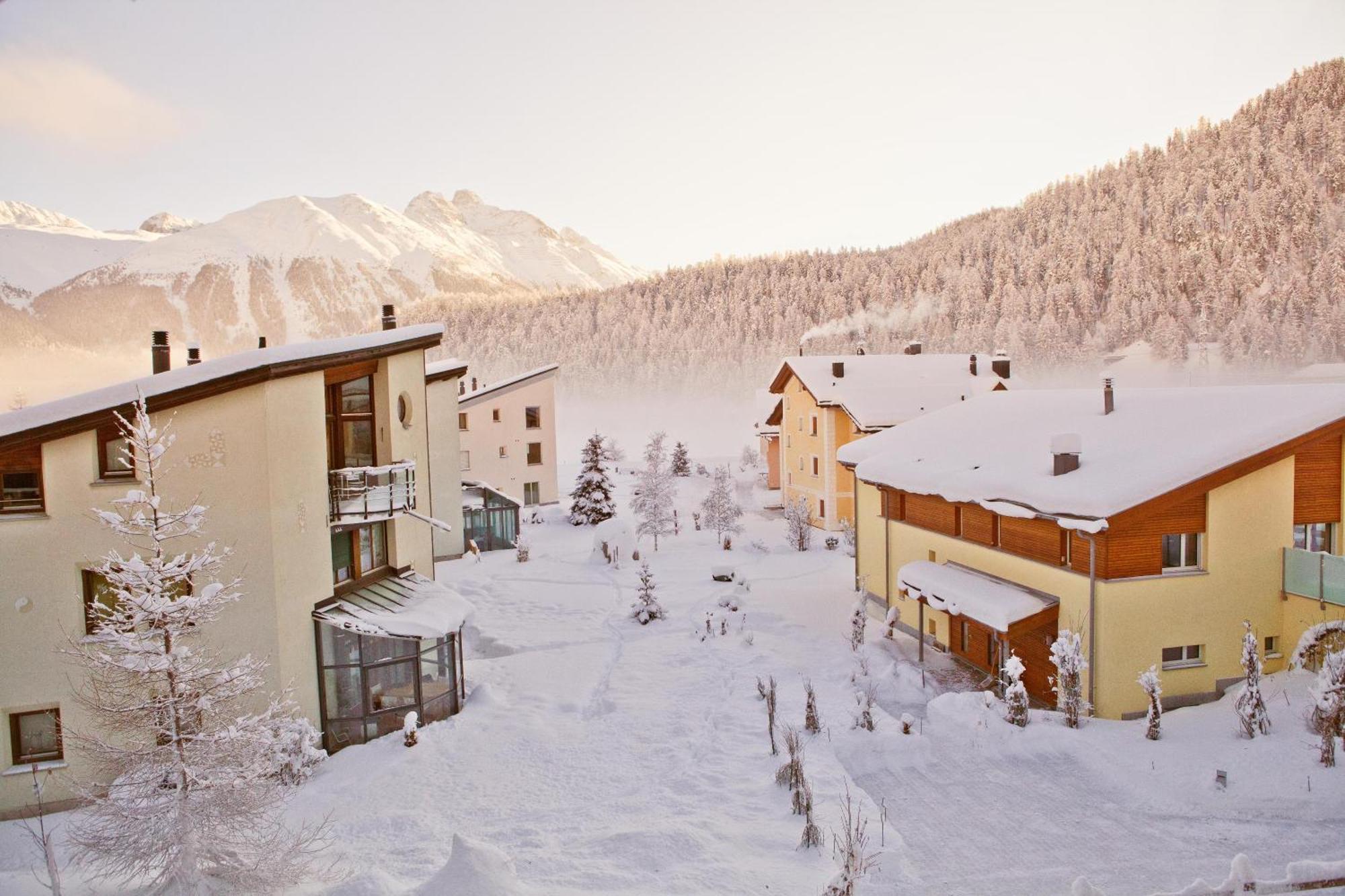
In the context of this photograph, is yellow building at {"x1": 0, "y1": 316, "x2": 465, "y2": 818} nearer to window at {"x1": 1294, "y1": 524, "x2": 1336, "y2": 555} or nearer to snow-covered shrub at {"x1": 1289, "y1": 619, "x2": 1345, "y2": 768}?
snow-covered shrub at {"x1": 1289, "y1": 619, "x2": 1345, "y2": 768}

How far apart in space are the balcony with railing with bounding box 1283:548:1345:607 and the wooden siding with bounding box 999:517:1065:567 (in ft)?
13.0

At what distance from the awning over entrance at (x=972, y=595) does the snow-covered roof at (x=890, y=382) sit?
17654 millimetres

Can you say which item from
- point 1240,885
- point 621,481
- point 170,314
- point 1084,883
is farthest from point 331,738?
point 170,314

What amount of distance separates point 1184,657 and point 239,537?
1703 centimetres

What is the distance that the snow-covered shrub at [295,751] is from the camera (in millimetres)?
11688

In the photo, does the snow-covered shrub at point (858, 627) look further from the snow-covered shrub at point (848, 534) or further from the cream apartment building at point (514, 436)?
the cream apartment building at point (514, 436)

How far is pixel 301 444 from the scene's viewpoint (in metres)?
13.3

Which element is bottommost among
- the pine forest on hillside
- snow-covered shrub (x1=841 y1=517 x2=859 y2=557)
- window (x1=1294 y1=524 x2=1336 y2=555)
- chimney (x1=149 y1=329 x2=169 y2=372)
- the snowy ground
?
snow-covered shrub (x1=841 y1=517 x2=859 y2=557)

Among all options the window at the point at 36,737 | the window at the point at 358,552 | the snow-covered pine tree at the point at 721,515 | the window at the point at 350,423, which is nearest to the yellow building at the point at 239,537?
the window at the point at 36,737

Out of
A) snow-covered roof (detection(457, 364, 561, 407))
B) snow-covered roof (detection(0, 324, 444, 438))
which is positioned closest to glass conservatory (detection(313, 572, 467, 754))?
snow-covered roof (detection(0, 324, 444, 438))

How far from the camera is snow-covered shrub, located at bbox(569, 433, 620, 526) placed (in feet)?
130

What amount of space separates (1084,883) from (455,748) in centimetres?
1000

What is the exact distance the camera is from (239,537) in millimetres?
12266

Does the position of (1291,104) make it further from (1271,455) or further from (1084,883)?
(1084,883)
